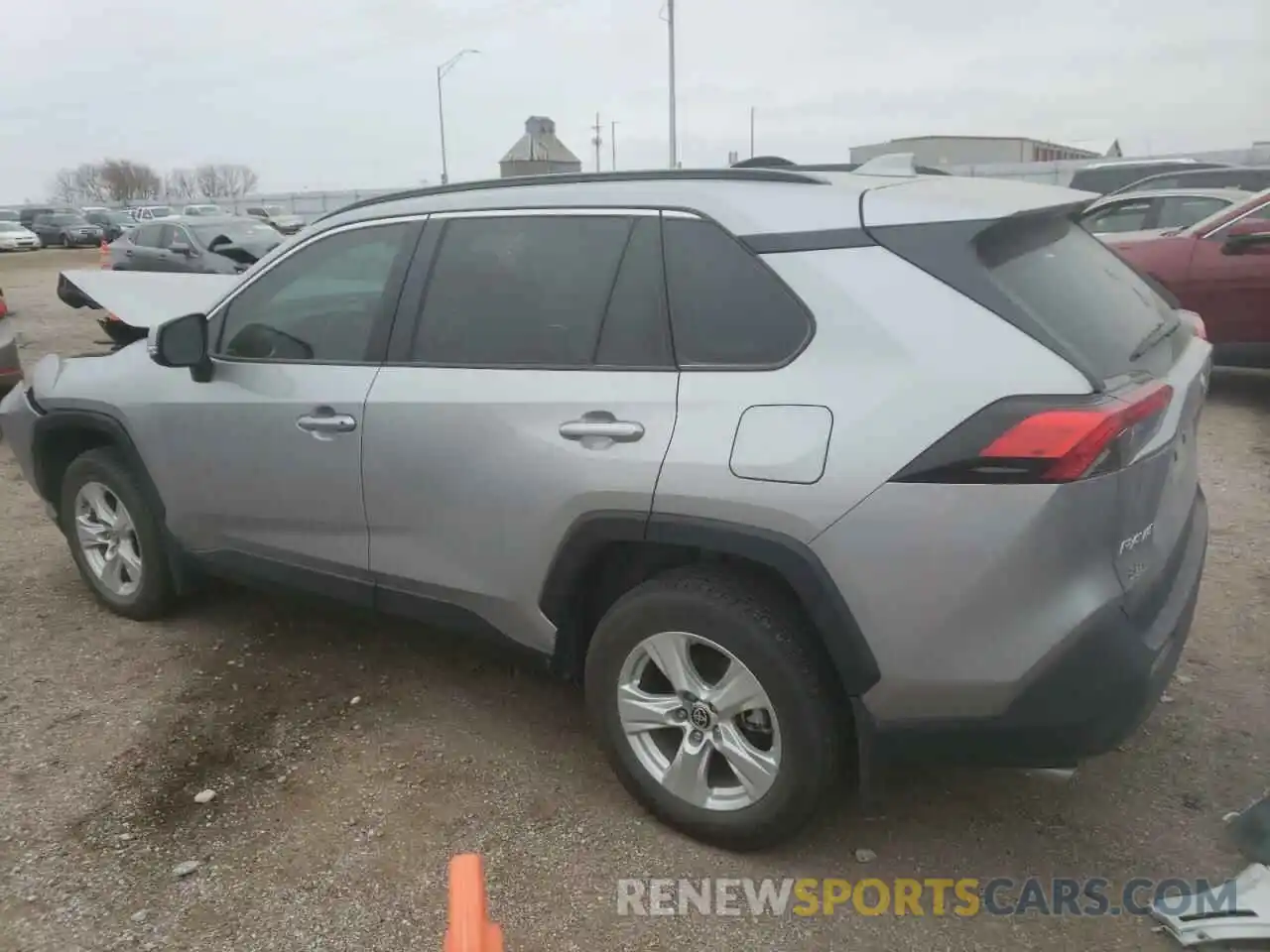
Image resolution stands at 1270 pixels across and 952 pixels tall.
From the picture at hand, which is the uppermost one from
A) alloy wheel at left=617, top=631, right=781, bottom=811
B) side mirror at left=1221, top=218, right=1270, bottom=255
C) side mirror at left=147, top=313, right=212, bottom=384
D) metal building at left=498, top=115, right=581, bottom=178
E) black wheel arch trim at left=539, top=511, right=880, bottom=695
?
metal building at left=498, top=115, right=581, bottom=178

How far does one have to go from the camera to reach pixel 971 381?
232 cm

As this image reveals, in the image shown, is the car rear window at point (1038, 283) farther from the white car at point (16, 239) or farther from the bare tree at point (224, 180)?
the bare tree at point (224, 180)

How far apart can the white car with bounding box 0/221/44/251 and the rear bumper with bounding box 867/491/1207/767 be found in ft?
145

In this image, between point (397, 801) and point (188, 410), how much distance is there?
165 cm

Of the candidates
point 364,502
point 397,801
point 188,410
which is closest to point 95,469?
point 188,410

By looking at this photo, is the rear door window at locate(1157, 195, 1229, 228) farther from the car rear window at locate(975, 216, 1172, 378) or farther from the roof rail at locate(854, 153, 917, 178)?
the car rear window at locate(975, 216, 1172, 378)

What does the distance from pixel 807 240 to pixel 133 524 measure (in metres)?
2.97

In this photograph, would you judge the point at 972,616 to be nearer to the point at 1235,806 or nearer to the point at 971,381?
the point at 971,381

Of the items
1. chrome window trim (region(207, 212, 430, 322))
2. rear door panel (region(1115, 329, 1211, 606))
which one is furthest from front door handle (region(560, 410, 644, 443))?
rear door panel (region(1115, 329, 1211, 606))

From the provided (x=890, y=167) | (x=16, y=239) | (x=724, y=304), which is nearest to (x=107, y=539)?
(x=724, y=304)

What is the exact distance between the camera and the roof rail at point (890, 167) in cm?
319

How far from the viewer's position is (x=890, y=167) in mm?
3326

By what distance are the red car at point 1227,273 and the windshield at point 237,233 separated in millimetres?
11537

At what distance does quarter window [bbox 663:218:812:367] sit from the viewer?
2.60 metres
